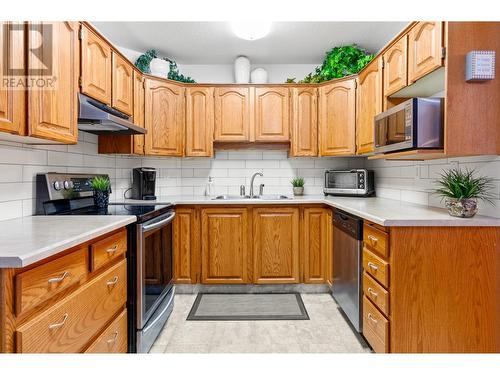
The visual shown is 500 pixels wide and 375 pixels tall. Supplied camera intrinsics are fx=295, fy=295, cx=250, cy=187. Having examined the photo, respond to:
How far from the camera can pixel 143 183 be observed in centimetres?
282

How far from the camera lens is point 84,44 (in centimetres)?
183

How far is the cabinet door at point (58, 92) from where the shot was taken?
1.39 m

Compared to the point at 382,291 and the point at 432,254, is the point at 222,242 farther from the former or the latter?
the point at 432,254

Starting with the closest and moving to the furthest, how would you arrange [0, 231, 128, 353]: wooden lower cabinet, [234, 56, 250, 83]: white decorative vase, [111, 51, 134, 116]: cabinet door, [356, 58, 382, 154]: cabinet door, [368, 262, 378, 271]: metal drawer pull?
[0, 231, 128, 353]: wooden lower cabinet < [368, 262, 378, 271]: metal drawer pull < [111, 51, 134, 116]: cabinet door < [356, 58, 382, 154]: cabinet door < [234, 56, 250, 83]: white decorative vase

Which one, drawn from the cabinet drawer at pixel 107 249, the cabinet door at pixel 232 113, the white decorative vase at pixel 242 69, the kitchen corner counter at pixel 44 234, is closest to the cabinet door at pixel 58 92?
the kitchen corner counter at pixel 44 234

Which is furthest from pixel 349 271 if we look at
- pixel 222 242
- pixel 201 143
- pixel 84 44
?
pixel 84 44

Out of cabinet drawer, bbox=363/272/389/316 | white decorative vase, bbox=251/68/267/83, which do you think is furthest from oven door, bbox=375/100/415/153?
white decorative vase, bbox=251/68/267/83

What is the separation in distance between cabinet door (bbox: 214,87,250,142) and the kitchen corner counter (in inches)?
62.9

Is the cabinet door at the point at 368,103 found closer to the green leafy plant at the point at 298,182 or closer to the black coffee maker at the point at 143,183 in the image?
the green leafy plant at the point at 298,182

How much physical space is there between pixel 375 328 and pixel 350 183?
1.52 meters

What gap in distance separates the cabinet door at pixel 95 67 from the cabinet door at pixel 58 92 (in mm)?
76

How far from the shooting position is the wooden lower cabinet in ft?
2.96

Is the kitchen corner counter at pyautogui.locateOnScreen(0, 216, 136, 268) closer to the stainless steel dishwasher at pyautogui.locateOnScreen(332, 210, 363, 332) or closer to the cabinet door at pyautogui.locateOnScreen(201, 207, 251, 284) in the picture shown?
the cabinet door at pyautogui.locateOnScreen(201, 207, 251, 284)

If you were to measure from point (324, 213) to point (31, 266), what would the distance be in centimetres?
231
